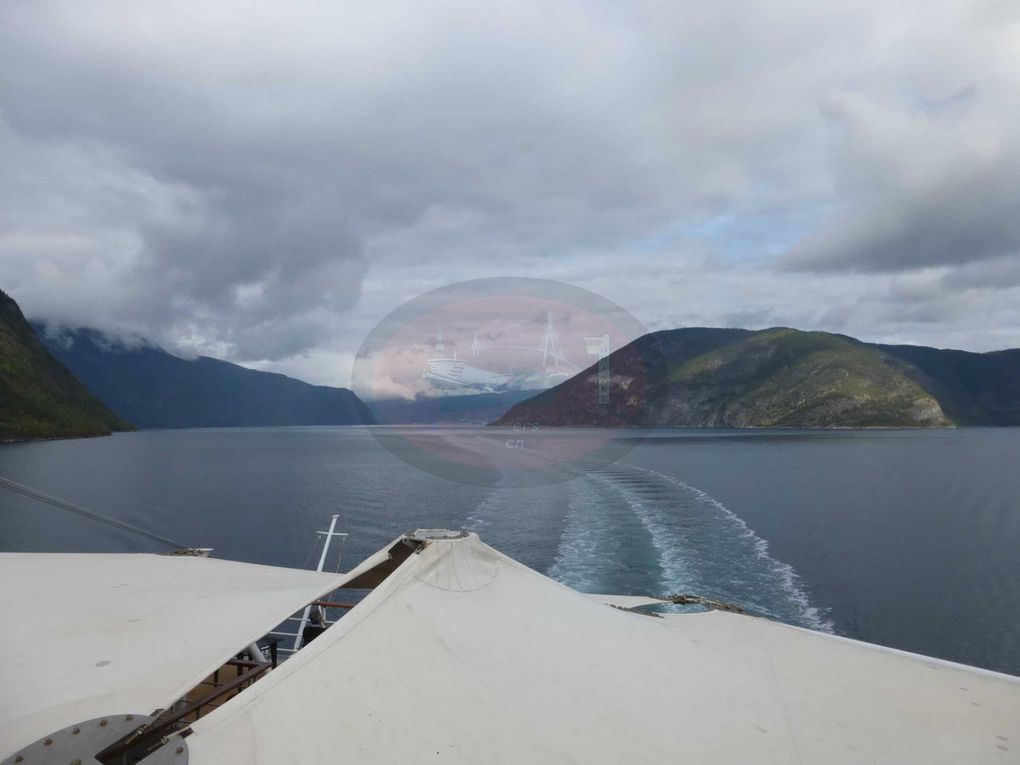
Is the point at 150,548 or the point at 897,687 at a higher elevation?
the point at 897,687

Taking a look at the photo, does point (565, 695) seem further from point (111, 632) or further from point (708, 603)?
point (708, 603)

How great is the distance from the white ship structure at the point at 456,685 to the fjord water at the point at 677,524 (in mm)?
12397

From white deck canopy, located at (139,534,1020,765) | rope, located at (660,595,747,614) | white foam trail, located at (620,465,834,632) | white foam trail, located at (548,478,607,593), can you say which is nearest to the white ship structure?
white deck canopy, located at (139,534,1020,765)

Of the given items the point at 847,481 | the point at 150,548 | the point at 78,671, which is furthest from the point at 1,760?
the point at 847,481

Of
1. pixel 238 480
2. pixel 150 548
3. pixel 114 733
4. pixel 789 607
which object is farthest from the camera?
pixel 238 480

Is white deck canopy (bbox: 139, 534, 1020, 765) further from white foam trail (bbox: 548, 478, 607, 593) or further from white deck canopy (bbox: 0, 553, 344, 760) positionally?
white foam trail (bbox: 548, 478, 607, 593)

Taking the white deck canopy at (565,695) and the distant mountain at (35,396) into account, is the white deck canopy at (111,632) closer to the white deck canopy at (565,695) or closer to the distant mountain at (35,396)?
the white deck canopy at (565,695)

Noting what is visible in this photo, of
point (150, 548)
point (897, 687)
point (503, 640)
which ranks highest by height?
point (503, 640)

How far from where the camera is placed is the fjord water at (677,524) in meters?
18.8

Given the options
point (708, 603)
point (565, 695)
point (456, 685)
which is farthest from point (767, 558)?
point (456, 685)

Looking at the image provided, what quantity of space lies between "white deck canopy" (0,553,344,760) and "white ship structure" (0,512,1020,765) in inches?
0.9

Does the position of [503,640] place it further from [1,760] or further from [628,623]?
[1,760]

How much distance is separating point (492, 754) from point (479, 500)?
33.6m

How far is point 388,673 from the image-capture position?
4871mm
